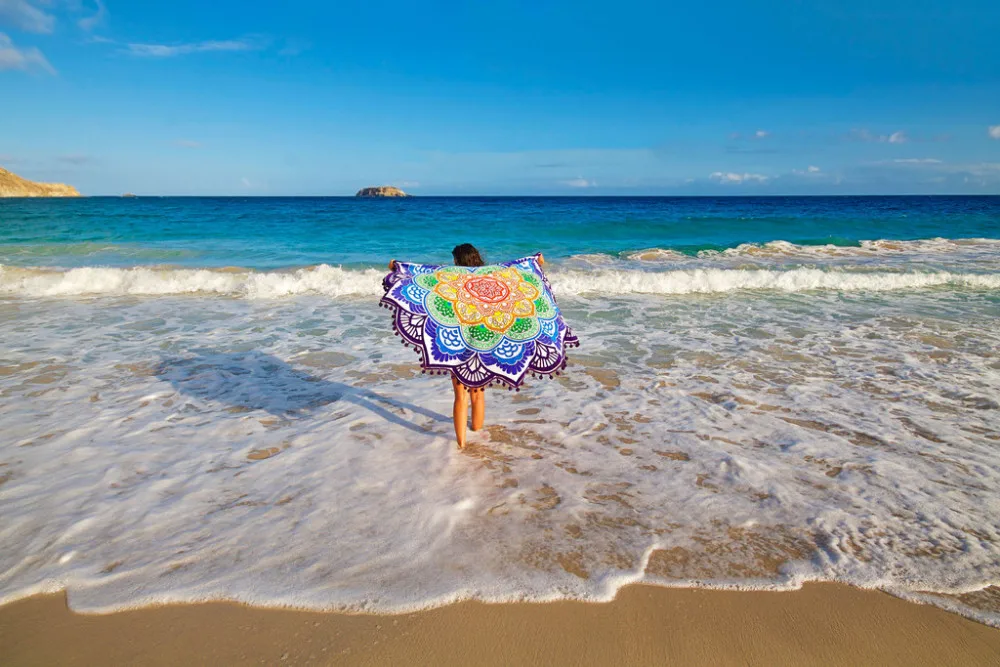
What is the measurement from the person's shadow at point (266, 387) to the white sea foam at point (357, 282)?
455cm

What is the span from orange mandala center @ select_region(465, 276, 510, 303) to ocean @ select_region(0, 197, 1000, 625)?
1257 mm

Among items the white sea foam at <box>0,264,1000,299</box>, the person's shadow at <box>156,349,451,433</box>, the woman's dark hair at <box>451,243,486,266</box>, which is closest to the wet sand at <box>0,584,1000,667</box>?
the person's shadow at <box>156,349,451,433</box>

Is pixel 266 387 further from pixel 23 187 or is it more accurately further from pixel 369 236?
pixel 23 187

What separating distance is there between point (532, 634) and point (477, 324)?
205 cm

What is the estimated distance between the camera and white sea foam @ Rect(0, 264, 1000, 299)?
11289 mm

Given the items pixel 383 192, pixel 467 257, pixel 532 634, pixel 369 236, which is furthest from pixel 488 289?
pixel 383 192

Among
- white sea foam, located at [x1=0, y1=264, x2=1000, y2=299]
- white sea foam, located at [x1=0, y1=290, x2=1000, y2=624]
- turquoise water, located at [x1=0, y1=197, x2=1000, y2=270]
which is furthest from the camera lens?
turquoise water, located at [x1=0, y1=197, x2=1000, y2=270]

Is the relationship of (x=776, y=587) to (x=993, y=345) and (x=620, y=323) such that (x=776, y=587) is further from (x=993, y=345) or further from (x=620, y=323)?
(x=993, y=345)

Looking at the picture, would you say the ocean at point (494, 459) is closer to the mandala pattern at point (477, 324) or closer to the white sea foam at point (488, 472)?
the white sea foam at point (488, 472)

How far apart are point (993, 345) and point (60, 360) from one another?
11800mm

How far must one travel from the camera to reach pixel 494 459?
4336 mm

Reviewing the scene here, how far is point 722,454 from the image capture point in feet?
14.4

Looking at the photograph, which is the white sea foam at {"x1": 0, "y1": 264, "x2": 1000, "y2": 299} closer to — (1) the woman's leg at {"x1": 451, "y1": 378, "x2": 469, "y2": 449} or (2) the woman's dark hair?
(2) the woman's dark hair

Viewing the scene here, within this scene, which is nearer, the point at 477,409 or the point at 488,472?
the point at 488,472
